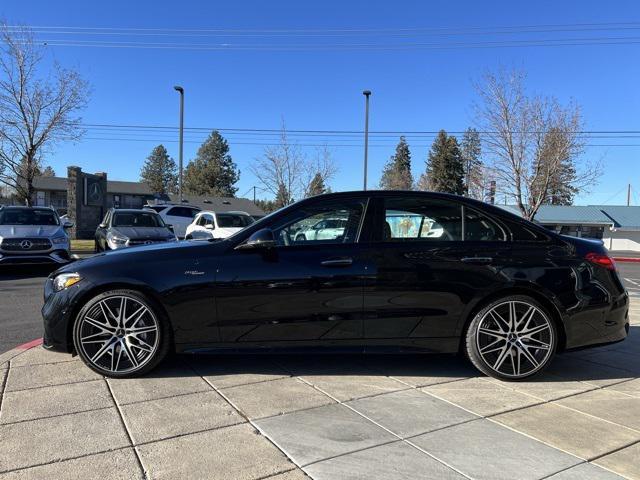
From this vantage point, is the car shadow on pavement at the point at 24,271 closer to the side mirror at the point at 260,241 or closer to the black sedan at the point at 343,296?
the black sedan at the point at 343,296

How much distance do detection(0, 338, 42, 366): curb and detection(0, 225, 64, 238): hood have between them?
6.68 metres

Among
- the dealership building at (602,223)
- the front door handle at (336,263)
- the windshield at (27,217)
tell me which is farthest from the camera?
the dealership building at (602,223)

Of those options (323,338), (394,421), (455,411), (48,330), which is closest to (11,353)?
(48,330)

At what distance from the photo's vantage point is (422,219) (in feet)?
15.3

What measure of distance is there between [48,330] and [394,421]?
9.56 feet

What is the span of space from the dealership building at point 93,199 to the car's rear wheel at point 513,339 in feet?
75.6

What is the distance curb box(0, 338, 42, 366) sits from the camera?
491 cm

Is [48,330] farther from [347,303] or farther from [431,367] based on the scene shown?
[431,367]

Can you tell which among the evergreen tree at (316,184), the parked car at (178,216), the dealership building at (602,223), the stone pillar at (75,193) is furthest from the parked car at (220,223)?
the dealership building at (602,223)

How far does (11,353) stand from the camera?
5102 millimetres

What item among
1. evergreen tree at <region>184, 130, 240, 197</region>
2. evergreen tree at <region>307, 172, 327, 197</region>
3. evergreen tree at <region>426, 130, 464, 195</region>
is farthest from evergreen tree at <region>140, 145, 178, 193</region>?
evergreen tree at <region>307, 172, 327, 197</region>

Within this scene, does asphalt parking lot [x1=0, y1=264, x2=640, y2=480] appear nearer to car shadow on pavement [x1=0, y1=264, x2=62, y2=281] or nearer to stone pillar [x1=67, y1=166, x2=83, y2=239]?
car shadow on pavement [x1=0, y1=264, x2=62, y2=281]

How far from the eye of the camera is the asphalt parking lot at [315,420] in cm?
291

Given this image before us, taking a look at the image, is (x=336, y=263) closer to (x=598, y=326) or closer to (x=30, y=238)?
(x=598, y=326)
